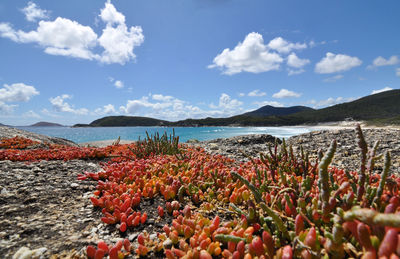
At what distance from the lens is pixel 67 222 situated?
311 cm

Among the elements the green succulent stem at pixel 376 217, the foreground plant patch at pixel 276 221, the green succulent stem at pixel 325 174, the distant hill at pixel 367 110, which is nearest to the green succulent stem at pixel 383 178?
the foreground plant patch at pixel 276 221

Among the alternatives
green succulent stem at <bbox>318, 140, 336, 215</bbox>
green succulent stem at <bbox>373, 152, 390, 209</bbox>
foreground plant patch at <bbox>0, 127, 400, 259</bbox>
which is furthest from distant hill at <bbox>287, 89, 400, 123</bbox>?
green succulent stem at <bbox>318, 140, 336, 215</bbox>

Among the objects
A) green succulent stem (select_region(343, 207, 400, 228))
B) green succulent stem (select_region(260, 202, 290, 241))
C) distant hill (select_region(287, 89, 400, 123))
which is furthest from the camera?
distant hill (select_region(287, 89, 400, 123))

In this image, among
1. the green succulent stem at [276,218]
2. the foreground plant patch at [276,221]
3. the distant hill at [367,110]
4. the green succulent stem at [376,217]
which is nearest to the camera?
the green succulent stem at [376,217]

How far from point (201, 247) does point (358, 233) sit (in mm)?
1520

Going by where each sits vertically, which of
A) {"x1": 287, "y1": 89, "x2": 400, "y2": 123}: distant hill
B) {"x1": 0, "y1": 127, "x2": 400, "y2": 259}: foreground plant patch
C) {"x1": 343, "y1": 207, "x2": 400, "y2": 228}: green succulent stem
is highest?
{"x1": 287, "y1": 89, "x2": 400, "y2": 123}: distant hill

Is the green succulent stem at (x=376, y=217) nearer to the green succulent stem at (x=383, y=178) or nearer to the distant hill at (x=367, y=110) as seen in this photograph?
the green succulent stem at (x=383, y=178)

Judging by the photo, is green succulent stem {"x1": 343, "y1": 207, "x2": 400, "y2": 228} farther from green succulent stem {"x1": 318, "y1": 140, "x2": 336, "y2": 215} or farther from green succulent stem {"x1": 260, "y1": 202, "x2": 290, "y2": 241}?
green succulent stem {"x1": 260, "y1": 202, "x2": 290, "y2": 241}

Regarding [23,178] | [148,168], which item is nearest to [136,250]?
[148,168]

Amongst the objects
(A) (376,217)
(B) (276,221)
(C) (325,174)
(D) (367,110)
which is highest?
(D) (367,110)

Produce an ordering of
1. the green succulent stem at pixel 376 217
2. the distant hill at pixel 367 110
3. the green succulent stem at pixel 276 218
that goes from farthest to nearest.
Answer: the distant hill at pixel 367 110 → the green succulent stem at pixel 276 218 → the green succulent stem at pixel 376 217

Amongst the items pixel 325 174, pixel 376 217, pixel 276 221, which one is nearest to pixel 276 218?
pixel 276 221

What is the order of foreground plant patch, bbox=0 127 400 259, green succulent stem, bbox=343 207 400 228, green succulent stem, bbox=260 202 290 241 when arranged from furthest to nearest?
green succulent stem, bbox=260 202 290 241 < foreground plant patch, bbox=0 127 400 259 < green succulent stem, bbox=343 207 400 228

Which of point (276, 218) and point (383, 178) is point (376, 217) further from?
point (383, 178)
